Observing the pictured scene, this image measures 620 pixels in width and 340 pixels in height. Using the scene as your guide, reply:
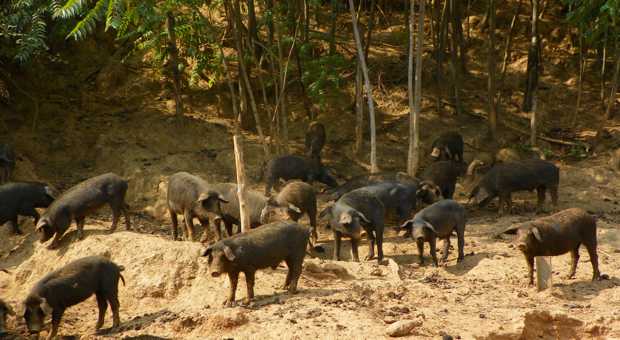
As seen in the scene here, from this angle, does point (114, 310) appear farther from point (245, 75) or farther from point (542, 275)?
point (245, 75)

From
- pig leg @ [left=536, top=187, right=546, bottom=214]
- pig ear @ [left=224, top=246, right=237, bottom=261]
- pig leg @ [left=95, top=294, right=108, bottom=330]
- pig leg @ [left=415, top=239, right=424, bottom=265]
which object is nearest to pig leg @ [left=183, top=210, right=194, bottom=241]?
pig leg @ [left=95, top=294, right=108, bottom=330]

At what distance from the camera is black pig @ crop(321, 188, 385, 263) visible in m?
13.5

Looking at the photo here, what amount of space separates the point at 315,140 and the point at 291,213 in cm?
481

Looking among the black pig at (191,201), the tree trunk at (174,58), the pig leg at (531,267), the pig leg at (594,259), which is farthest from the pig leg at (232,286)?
the tree trunk at (174,58)

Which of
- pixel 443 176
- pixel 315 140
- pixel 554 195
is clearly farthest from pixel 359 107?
pixel 554 195

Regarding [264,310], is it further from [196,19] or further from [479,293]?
[196,19]

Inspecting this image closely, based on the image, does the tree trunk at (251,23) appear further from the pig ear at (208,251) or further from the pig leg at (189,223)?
the pig ear at (208,251)

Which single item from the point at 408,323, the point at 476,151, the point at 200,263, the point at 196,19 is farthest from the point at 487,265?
the point at 196,19

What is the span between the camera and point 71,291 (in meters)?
10.7

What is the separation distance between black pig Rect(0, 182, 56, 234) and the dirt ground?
16.2 inches

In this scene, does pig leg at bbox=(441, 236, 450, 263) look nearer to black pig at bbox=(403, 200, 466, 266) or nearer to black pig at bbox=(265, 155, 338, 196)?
black pig at bbox=(403, 200, 466, 266)

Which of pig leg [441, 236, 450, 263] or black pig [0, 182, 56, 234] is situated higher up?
black pig [0, 182, 56, 234]

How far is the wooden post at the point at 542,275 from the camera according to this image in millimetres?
A: 11594

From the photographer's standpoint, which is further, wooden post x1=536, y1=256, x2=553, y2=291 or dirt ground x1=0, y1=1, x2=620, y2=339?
wooden post x1=536, y1=256, x2=553, y2=291
